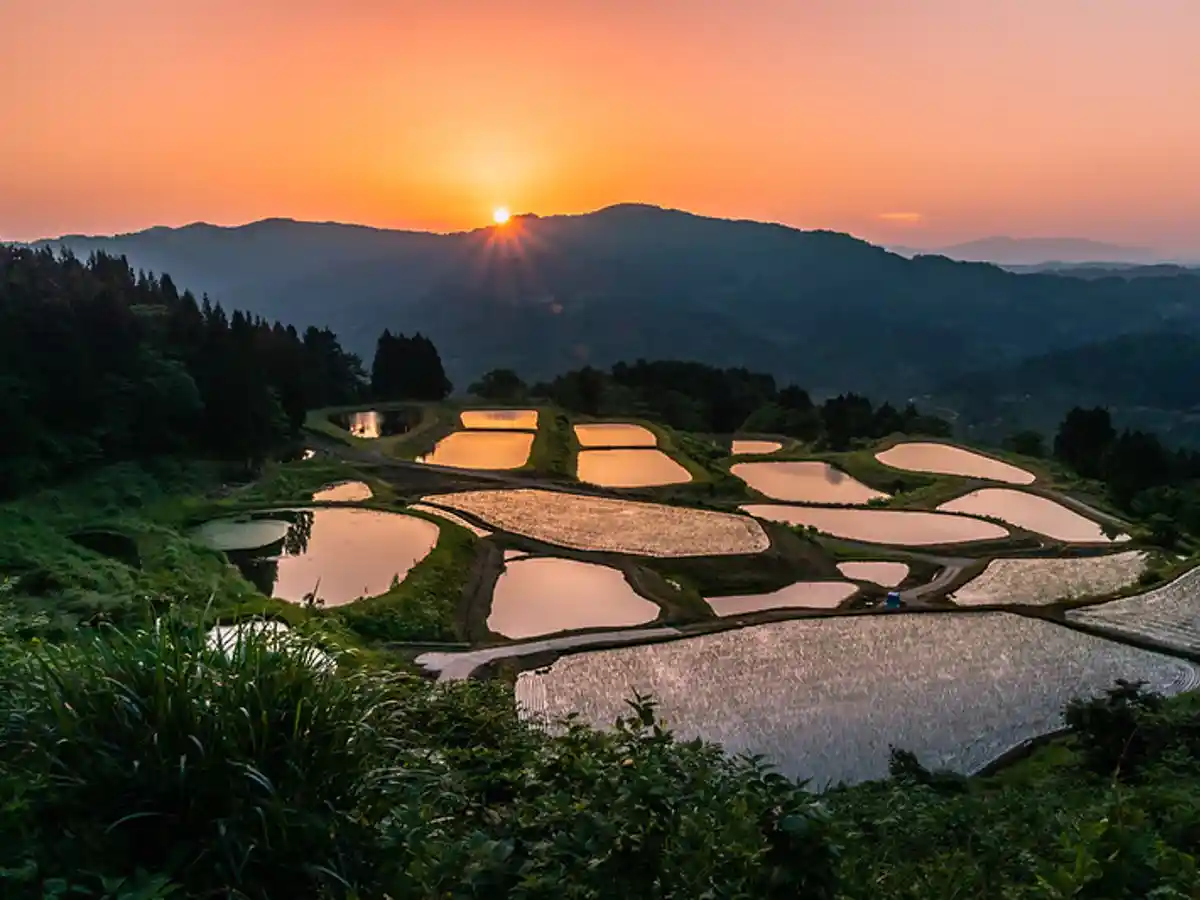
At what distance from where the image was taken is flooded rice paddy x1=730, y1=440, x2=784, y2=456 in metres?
47.1

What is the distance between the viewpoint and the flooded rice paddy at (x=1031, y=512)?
92.3ft

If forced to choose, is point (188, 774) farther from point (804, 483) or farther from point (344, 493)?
point (804, 483)

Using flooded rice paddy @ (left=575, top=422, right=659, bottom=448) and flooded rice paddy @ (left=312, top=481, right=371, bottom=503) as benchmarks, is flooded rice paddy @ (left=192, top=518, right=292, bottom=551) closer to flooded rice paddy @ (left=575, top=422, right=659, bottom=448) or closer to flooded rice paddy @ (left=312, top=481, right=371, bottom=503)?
flooded rice paddy @ (left=312, top=481, right=371, bottom=503)

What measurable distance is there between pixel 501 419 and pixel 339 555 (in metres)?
27.3

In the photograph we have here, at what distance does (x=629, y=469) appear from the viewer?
3641 centimetres

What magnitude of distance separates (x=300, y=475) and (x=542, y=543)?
12920 millimetres

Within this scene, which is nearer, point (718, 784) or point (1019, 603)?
point (718, 784)

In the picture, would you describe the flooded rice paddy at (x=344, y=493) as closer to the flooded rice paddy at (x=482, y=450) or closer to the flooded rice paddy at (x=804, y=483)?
the flooded rice paddy at (x=482, y=450)

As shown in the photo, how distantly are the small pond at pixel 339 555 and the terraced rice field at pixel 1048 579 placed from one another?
13776 mm

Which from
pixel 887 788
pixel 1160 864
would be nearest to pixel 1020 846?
pixel 1160 864

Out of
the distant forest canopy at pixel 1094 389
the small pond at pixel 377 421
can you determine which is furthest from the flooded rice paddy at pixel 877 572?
the distant forest canopy at pixel 1094 389

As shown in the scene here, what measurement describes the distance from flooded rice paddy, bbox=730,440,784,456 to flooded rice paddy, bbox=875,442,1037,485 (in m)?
6.66

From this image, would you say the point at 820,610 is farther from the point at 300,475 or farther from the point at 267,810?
the point at 300,475

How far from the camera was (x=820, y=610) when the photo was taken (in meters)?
19.0
